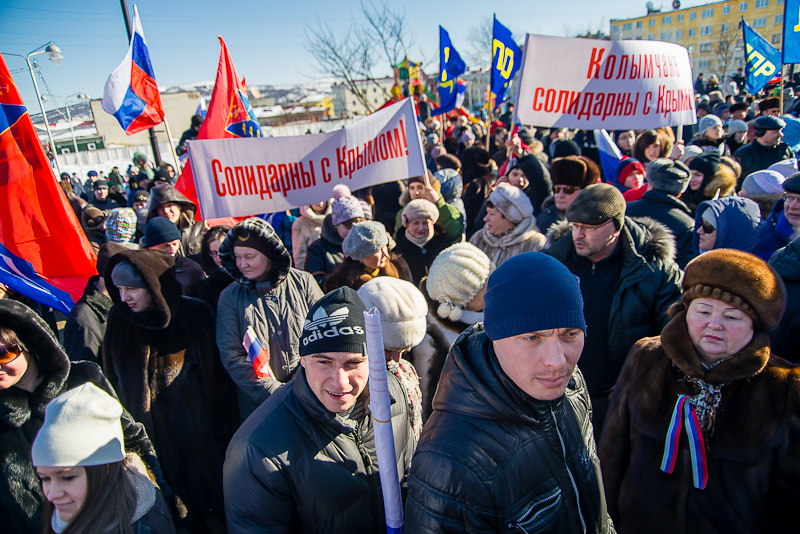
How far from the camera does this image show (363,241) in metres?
3.17

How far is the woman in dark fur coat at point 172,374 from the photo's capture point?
2658 mm

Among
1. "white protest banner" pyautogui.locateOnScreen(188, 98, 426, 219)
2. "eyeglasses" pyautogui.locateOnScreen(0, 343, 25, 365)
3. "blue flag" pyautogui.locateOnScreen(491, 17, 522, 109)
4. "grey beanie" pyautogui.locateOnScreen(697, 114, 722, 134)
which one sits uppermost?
"blue flag" pyautogui.locateOnScreen(491, 17, 522, 109)

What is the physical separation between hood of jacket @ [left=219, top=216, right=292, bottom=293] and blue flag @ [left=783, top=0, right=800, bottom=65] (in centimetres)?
768

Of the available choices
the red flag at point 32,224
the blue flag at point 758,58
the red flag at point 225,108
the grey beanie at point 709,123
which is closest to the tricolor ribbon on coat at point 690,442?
the red flag at point 32,224

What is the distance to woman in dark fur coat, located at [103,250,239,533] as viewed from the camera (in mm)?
2658

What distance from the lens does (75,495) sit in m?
1.65

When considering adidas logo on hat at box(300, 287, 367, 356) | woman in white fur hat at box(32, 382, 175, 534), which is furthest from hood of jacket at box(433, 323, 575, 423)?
woman in white fur hat at box(32, 382, 175, 534)

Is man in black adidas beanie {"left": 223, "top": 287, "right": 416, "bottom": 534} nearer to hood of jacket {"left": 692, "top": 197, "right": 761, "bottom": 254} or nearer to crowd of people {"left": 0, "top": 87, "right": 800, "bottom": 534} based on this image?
crowd of people {"left": 0, "top": 87, "right": 800, "bottom": 534}

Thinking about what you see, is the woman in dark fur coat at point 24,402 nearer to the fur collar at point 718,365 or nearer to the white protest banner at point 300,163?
the white protest banner at point 300,163

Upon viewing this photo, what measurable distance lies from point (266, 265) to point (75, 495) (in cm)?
148

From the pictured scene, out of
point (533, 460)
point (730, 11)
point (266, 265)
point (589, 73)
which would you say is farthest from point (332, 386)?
point (730, 11)

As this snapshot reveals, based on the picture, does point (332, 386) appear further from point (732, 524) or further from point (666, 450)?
point (732, 524)

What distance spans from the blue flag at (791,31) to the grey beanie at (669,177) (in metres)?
4.57

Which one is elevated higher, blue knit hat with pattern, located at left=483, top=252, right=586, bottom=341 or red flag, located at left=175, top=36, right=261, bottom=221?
red flag, located at left=175, top=36, right=261, bottom=221
